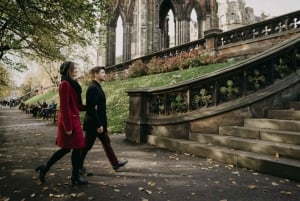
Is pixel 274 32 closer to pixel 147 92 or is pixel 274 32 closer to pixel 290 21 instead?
pixel 290 21

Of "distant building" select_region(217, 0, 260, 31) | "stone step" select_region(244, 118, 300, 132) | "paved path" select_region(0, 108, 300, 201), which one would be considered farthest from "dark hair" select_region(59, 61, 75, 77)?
"distant building" select_region(217, 0, 260, 31)

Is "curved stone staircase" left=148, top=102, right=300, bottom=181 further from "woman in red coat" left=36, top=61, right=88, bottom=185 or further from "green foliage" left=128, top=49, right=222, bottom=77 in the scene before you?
"green foliage" left=128, top=49, right=222, bottom=77

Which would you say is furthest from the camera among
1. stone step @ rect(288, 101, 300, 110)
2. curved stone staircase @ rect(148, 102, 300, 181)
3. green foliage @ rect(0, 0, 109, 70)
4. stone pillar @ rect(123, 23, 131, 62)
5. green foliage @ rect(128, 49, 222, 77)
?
stone pillar @ rect(123, 23, 131, 62)

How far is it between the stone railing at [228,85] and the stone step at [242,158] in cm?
70

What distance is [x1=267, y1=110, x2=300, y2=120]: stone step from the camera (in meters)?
6.10

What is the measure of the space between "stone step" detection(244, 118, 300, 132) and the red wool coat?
3926 mm

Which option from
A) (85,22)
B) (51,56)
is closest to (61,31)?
(85,22)

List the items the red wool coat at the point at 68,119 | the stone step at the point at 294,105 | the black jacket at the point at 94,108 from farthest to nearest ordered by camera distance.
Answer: the stone step at the point at 294,105, the black jacket at the point at 94,108, the red wool coat at the point at 68,119

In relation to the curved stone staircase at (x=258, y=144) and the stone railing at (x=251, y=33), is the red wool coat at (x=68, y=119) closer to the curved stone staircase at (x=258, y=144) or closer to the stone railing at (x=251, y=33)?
the curved stone staircase at (x=258, y=144)

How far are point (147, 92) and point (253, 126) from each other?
2.90 meters

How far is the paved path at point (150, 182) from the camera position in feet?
12.6

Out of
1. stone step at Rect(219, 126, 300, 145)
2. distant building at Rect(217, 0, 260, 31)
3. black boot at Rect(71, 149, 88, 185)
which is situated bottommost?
black boot at Rect(71, 149, 88, 185)

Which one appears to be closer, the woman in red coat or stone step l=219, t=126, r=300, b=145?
the woman in red coat

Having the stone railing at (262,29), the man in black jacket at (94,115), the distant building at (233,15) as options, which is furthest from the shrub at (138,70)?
the distant building at (233,15)
